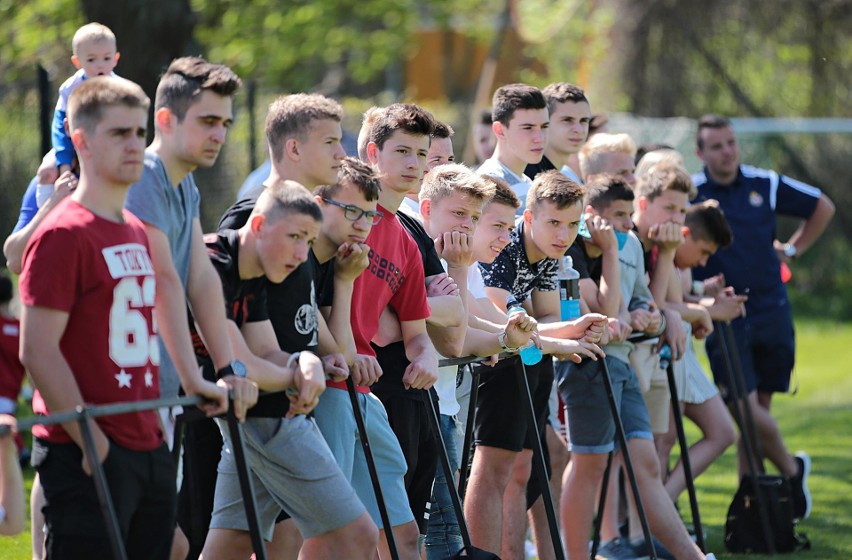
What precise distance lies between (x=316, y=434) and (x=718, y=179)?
5.77 meters

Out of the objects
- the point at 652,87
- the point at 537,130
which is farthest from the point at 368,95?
the point at 537,130

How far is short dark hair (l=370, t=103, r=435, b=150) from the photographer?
17.6 ft

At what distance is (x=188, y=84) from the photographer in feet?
13.9

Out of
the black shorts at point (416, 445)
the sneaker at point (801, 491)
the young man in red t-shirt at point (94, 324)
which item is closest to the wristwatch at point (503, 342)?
the black shorts at point (416, 445)

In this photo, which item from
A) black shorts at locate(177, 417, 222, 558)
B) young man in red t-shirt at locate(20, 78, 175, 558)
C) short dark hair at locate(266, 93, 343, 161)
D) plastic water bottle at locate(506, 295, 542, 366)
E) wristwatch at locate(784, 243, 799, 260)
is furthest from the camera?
wristwatch at locate(784, 243, 799, 260)

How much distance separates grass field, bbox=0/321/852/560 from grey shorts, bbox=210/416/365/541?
2602 mm

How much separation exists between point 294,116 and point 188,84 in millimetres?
577

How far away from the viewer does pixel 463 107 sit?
22766mm

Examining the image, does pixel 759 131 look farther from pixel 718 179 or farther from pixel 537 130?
pixel 537 130

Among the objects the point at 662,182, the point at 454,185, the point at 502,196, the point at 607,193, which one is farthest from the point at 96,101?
the point at 662,182

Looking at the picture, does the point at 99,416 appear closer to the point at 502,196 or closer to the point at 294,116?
→ the point at 294,116

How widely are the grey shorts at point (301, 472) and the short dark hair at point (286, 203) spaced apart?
695mm

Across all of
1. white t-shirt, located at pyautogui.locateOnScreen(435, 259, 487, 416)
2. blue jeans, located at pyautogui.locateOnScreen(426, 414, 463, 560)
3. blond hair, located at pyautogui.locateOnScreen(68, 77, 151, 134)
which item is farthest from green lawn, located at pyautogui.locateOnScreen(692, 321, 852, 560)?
blond hair, located at pyautogui.locateOnScreen(68, 77, 151, 134)

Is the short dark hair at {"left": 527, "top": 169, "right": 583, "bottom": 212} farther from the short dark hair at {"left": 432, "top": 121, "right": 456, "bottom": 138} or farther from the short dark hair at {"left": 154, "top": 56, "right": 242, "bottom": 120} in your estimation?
the short dark hair at {"left": 154, "top": 56, "right": 242, "bottom": 120}
